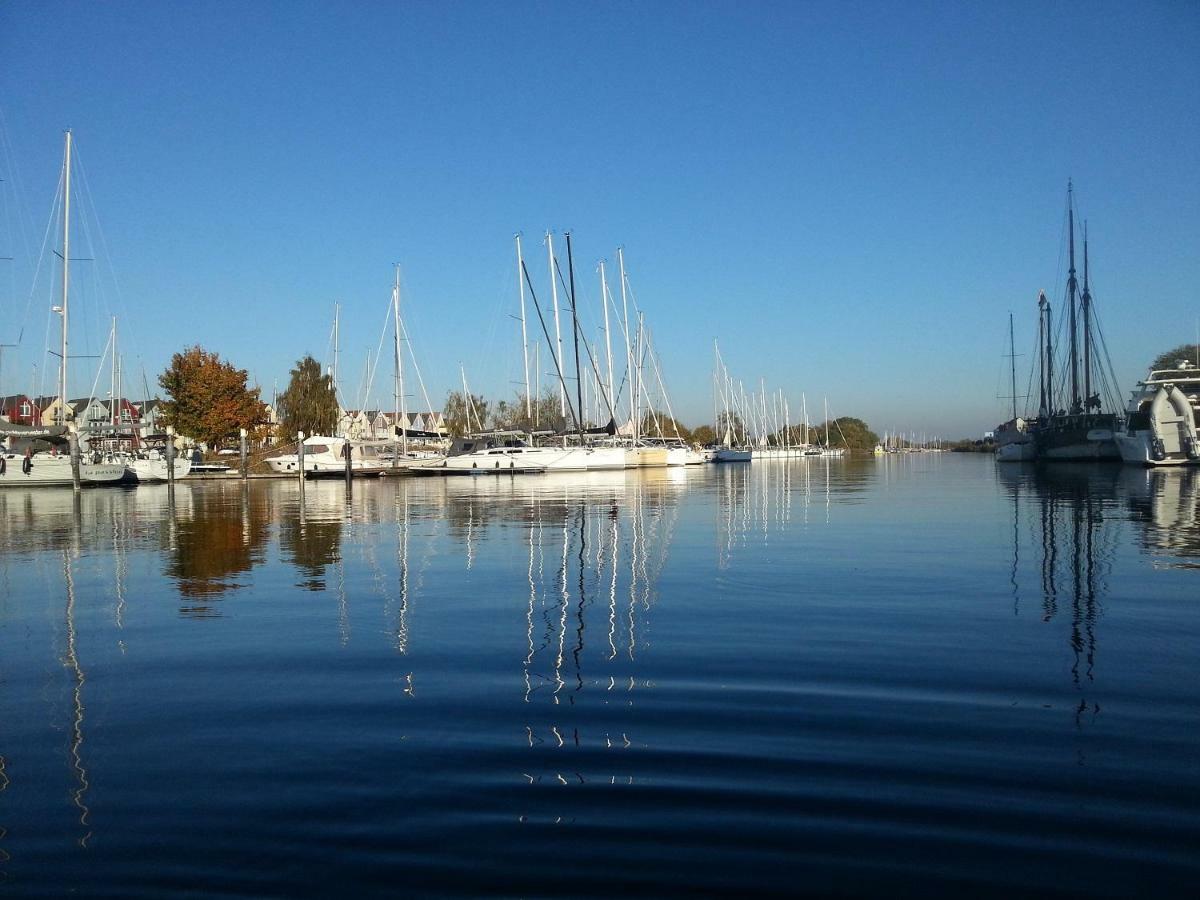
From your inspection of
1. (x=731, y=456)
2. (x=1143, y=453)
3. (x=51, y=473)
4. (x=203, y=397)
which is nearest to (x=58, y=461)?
(x=51, y=473)

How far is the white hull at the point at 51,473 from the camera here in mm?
49094

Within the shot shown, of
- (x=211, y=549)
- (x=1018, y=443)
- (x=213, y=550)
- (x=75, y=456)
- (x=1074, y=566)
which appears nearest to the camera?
(x=1074, y=566)

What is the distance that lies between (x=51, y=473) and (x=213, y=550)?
36814mm

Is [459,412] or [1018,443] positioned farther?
[459,412]

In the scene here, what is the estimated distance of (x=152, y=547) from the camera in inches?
743

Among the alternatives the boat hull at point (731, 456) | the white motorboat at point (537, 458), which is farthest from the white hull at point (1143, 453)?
the boat hull at point (731, 456)

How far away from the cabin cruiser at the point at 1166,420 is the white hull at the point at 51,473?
54298 mm

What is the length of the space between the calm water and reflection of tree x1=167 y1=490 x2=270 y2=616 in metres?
0.15

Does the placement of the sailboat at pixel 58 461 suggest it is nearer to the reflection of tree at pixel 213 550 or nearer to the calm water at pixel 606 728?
the reflection of tree at pixel 213 550

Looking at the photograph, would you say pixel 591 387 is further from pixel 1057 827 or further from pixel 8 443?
pixel 1057 827

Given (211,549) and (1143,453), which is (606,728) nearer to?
(211,549)

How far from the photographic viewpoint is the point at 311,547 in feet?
60.8

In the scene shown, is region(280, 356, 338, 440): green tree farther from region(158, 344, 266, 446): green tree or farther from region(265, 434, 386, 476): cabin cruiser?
region(265, 434, 386, 476): cabin cruiser

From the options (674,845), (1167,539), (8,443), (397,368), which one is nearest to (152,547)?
(674,845)
